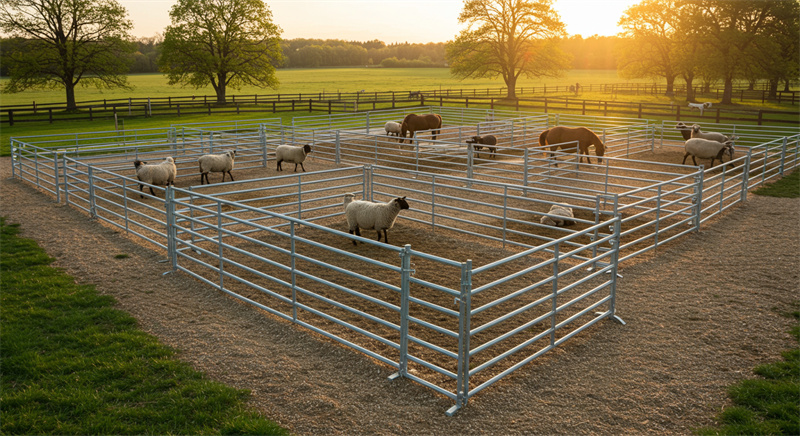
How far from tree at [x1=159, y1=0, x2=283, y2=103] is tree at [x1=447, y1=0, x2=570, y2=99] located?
15009 millimetres

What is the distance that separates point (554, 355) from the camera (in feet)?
17.6

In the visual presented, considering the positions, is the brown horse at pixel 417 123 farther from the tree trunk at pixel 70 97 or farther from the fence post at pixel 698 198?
the tree trunk at pixel 70 97

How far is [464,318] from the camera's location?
175 inches

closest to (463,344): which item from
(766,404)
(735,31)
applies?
(766,404)

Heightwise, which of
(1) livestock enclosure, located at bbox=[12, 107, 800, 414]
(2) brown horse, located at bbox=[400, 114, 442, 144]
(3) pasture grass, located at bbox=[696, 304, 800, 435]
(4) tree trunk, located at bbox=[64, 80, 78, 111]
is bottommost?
(3) pasture grass, located at bbox=[696, 304, 800, 435]

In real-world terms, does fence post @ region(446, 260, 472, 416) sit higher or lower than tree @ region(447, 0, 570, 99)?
lower

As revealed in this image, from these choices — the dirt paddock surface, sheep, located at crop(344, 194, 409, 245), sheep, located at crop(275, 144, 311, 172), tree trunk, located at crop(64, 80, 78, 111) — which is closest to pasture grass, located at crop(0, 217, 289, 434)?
the dirt paddock surface

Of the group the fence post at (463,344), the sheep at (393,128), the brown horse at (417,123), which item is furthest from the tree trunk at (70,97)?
the fence post at (463,344)

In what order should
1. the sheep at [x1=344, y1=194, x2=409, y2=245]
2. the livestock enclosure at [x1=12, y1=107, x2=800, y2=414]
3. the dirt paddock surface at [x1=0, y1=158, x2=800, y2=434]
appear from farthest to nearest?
the sheep at [x1=344, y1=194, x2=409, y2=245] → the livestock enclosure at [x1=12, y1=107, x2=800, y2=414] → the dirt paddock surface at [x1=0, y1=158, x2=800, y2=434]

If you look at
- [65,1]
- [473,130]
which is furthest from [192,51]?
[473,130]

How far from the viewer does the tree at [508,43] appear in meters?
43.6

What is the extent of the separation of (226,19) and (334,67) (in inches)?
3076

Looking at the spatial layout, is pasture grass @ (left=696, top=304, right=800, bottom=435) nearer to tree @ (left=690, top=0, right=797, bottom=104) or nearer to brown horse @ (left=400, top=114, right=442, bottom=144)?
brown horse @ (left=400, top=114, right=442, bottom=144)

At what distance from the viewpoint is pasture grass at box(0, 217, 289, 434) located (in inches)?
162
